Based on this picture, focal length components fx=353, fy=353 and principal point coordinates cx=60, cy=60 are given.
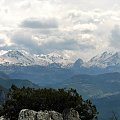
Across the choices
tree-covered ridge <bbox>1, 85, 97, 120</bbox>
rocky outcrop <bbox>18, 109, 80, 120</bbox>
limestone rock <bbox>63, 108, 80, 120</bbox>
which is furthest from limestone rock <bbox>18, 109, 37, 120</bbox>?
tree-covered ridge <bbox>1, 85, 97, 120</bbox>

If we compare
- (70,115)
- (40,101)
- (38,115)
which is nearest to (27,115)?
(38,115)

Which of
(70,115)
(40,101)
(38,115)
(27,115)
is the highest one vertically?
(40,101)

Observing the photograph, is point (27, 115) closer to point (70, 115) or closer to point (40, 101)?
point (40, 101)

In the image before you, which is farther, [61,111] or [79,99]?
[79,99]

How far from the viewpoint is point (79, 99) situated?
101 meters

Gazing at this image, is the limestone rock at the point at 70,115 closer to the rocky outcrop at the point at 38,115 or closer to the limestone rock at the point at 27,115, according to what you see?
the rocky outcrop at the point at 38,115

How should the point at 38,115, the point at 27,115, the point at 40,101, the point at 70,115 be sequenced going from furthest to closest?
the point at 40,101 → the point at 70,115 → the point at 38,115 → the point at 27,115

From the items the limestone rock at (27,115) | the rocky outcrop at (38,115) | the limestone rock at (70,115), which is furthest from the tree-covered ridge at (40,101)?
the limestone rock at (27,115)

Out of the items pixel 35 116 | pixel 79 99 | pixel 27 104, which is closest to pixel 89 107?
pixel 79 99

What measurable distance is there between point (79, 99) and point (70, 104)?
5.32 m

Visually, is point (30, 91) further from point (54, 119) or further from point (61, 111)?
point (54, 119)

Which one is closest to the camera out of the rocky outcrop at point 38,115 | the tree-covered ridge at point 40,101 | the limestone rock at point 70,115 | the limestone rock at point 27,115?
the limestone rock at point 27,115

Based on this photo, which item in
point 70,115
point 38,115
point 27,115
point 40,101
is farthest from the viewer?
point 40,101

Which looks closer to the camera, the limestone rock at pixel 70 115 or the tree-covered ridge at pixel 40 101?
the limestone rock at pixel 70 115
